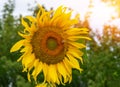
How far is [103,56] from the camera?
43.4 ft

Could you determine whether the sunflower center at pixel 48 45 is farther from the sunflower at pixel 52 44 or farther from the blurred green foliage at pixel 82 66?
the blurred green foliage at pixel 82 66

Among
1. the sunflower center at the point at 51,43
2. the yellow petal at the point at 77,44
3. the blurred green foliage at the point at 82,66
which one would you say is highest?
the sunflower center at the point at 51,43

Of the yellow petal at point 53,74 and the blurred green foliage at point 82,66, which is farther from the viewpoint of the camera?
the blurred green foliage at point 82,66

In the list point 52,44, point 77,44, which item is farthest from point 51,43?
point 77,44

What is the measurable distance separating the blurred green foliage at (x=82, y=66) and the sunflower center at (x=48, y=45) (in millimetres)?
3429

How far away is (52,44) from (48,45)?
0.03 metres

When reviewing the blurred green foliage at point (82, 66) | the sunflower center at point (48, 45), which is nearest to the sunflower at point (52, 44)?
the sunflower center at point (48, 45)

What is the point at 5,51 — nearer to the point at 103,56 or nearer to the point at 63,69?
the point at 103,56

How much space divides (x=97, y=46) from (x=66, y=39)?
14.5m

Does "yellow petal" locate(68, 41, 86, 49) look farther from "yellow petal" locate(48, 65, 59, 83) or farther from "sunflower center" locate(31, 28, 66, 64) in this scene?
"yellow petal" locate(48, 65, 59, 83)

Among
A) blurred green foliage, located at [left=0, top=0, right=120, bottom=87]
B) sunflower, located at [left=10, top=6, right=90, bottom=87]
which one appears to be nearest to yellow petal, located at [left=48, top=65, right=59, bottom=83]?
sunflower, located at [left=10, top=6, right=90, bottom=87]

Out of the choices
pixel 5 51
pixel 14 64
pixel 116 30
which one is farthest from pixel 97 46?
pixel 14 64

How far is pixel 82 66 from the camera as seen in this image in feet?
29.2

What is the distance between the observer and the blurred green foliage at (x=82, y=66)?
10.4 meters
